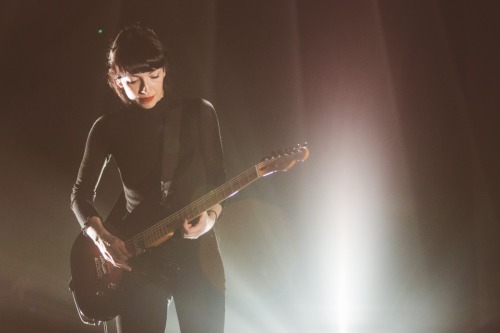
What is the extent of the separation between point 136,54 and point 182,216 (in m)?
0.75

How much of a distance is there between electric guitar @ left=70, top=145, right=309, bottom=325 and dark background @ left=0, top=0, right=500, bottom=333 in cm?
49

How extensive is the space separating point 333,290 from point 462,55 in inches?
55.4

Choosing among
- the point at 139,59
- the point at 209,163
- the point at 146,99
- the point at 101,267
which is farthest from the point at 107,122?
the point at 101,267

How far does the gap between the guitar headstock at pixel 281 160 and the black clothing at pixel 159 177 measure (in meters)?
0.18

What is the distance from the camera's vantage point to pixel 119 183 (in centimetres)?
231

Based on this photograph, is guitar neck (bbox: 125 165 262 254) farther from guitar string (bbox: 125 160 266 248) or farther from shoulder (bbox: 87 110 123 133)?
shoulder (bbox: 87 110 123 133)

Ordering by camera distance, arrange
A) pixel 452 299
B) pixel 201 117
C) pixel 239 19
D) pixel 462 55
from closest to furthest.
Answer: pixel 201 117
pixel 452 299
pixel 462 55
pixel 239 19

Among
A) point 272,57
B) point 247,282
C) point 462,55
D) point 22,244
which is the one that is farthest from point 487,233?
point 22,244

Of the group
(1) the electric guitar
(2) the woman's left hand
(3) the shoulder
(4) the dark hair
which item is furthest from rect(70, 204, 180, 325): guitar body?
(4) the dark hair

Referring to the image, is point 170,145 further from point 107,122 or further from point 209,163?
point 107,122

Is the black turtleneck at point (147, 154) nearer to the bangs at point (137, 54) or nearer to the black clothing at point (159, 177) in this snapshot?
the black clothing at point (159, 177)

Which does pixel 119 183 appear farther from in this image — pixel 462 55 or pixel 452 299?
pixel 462 55

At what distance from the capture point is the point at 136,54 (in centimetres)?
203

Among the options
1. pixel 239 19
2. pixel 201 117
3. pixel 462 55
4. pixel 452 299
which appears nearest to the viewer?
pixel 201 117
